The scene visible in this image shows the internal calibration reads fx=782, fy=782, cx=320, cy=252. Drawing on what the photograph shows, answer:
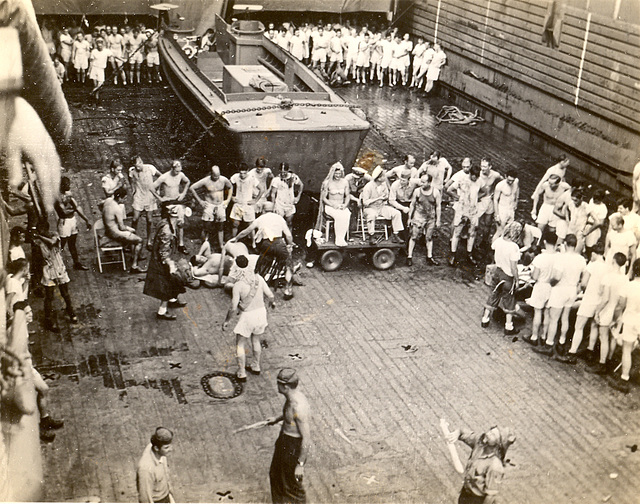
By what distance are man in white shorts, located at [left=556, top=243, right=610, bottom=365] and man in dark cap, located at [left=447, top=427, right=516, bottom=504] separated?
3.66 metres

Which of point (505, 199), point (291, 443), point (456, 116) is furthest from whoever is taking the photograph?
point (456, 116)

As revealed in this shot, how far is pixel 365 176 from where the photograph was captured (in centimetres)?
1262

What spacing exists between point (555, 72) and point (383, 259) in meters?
8.10

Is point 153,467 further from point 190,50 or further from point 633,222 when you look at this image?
point 190,50

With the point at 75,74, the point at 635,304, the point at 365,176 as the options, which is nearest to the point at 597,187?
the point at 365,176

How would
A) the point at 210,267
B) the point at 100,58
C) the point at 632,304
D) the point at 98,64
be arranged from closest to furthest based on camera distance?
1. the point at 632,304
2. the point at 210,267
3. the point at 100,58
4. the point at 98,64

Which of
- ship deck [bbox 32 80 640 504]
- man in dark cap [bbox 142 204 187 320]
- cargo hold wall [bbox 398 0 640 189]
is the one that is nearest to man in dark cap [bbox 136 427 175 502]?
ship deck [bbox 32 80 640 504]

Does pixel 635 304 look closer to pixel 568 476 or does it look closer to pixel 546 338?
pixel 546 338

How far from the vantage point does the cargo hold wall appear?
50.3ft

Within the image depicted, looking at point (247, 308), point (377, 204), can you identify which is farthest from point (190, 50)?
point (247, 308)

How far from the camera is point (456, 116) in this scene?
20.1 metres

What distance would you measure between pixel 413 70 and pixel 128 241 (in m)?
13.9

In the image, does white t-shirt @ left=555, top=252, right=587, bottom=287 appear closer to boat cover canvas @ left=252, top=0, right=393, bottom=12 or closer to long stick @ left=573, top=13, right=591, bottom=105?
long stick @ left=573, top=13, right=591, bottom=105

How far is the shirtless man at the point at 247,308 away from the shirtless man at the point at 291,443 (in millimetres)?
1810
